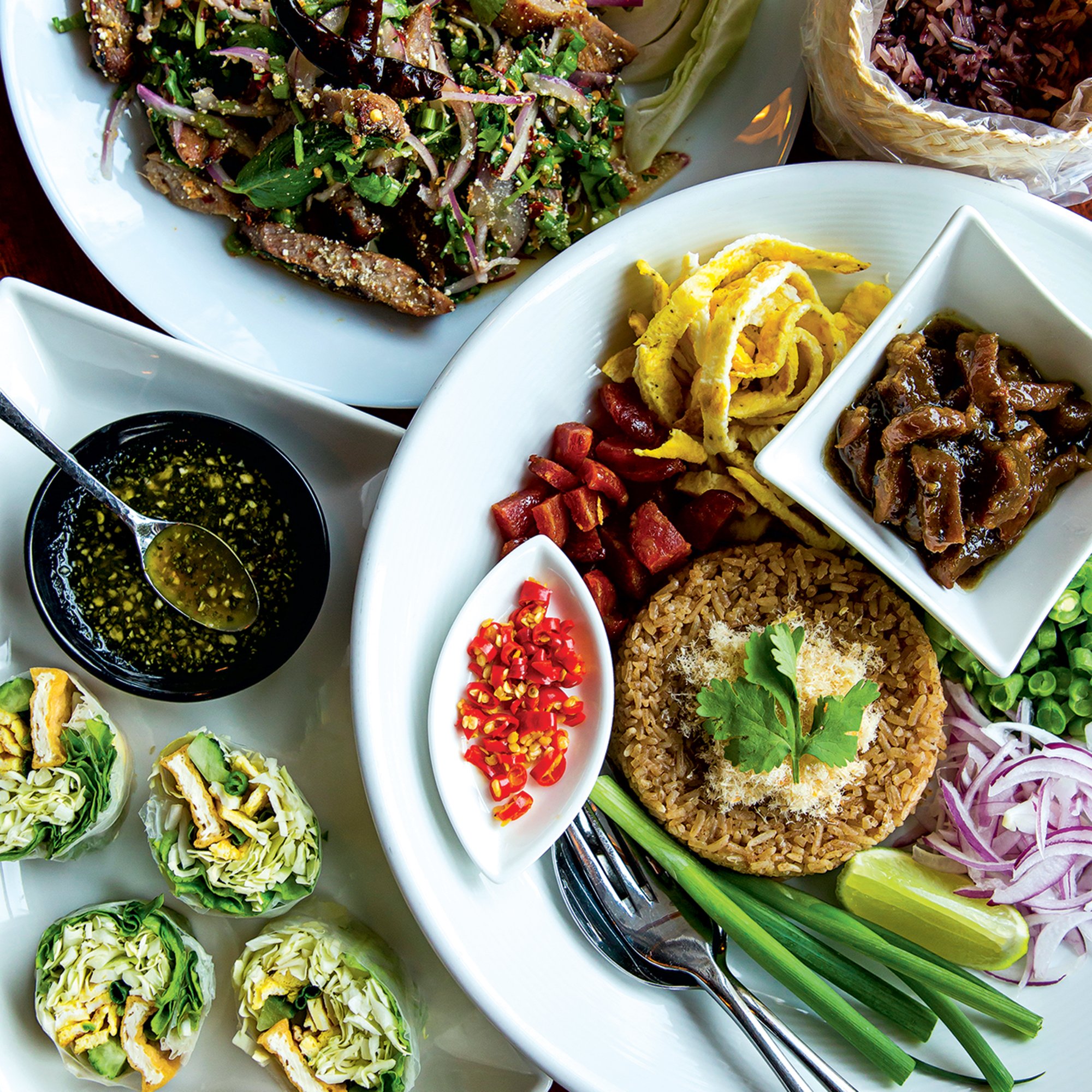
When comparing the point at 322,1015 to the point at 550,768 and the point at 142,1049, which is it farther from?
the point at 550,768

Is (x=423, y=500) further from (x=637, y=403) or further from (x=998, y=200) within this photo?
(x=998, y=200)

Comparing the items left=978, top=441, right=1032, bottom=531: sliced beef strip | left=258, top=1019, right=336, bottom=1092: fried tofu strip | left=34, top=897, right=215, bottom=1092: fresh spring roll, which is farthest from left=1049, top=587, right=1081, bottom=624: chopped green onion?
left=34, top=897, right=215, bottom=1092: fresh spring roll

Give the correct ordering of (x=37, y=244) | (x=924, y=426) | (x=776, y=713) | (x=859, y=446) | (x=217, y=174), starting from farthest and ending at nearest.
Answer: (x=37, y=244), (x=217, y=174), (x=776, y=713), (x=859, y=446), (x=924, y=426)

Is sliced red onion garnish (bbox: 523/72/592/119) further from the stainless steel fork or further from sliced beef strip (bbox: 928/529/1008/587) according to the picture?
the stainless steel fork

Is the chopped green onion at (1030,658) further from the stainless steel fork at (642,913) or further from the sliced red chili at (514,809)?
the sliced red chili at (514,809)

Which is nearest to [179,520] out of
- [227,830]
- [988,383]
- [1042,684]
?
[227,830]

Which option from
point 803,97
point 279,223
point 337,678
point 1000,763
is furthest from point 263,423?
point 1000,763
